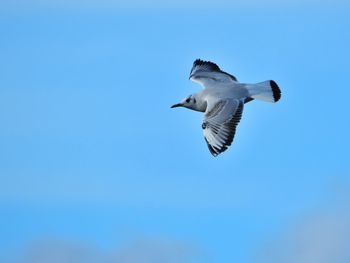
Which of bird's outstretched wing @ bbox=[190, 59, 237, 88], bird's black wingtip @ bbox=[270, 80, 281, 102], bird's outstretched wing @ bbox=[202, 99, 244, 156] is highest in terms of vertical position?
bird's outstretched wing @ bbox=[190, 59, 237, 88]

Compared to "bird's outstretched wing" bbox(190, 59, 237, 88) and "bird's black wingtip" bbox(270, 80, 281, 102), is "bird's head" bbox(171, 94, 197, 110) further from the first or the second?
"bird's black wingtip" bbox(270, 80, 281, 102)

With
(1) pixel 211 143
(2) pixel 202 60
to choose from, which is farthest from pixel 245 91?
(2) pixel 202 60

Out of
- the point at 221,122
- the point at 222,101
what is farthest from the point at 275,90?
the point at 221,122

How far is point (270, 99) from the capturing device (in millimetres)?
19125

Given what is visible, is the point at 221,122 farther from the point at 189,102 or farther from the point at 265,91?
the point at 189,102

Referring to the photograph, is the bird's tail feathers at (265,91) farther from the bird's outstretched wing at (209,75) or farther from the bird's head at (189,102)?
the bird's head at (189,102)

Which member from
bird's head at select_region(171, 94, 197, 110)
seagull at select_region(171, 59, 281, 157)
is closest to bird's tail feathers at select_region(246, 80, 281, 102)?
seagull at select_region(171, 59, 281, 157)

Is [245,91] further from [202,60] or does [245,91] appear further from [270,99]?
[202,60]

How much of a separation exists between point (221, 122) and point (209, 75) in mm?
3686

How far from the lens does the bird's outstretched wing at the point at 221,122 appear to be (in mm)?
18031

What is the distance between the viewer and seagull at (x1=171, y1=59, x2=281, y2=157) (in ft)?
59.7

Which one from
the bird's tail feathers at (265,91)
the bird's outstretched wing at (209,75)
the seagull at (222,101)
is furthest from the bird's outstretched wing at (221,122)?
the bird's outstretched wing at (209,75)

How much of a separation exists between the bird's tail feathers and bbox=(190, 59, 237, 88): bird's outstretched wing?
42.0 inches

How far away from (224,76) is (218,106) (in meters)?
2.87
